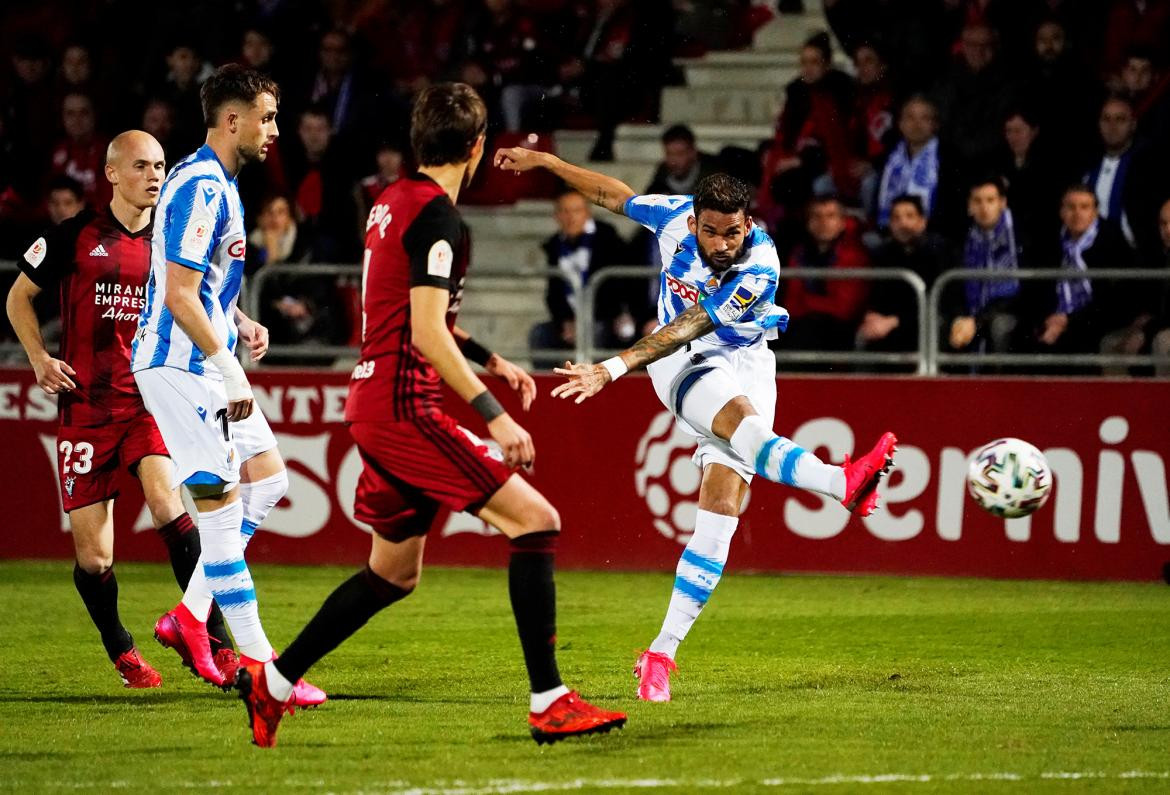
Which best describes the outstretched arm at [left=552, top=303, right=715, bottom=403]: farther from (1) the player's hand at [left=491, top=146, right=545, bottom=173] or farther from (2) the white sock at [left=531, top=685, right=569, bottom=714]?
(2) the white sock at [left=531, top=685, right=569, bottom=714]

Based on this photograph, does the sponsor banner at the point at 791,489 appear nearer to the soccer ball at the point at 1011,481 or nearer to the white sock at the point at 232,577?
the soccer ball at the point at 1011,481

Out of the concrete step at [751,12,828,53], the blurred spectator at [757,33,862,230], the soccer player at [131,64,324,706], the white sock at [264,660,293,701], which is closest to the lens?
the white sock at [264,660,293,701]

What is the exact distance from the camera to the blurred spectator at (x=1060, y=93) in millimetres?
12883

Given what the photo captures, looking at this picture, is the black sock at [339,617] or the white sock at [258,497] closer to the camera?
the black sock at [339,617]

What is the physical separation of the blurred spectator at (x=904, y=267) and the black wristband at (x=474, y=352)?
5.88m

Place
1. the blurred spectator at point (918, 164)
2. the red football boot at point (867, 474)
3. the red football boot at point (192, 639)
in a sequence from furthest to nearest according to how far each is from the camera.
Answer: the blurred spectator at point (918, 164) → the red football boot at point (192, 639) → the red football boot at point (867, 474)

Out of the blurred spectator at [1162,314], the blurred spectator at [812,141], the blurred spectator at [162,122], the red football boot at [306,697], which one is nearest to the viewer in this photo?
the red football boot at [306,697]

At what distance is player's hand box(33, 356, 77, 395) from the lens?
314 inches

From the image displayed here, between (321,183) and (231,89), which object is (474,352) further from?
(321,183)

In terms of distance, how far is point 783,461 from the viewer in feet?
Answer: 24.7

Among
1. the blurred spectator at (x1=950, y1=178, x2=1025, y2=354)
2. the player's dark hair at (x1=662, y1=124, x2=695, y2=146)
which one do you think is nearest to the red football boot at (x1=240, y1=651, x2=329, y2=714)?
the blurred spectator at (x1=950, y1=178, x2=1025, y2=354)

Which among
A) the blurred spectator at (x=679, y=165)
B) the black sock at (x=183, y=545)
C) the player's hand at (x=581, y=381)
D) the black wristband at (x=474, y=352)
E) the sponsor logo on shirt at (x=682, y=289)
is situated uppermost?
the blurred spectator at (x=679, y=165)

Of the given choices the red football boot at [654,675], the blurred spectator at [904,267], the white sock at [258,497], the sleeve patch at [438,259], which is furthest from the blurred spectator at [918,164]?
the sleeve patch at [438,259]

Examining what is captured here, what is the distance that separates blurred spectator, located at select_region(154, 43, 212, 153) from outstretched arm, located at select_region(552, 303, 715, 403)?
8813 millimetres
